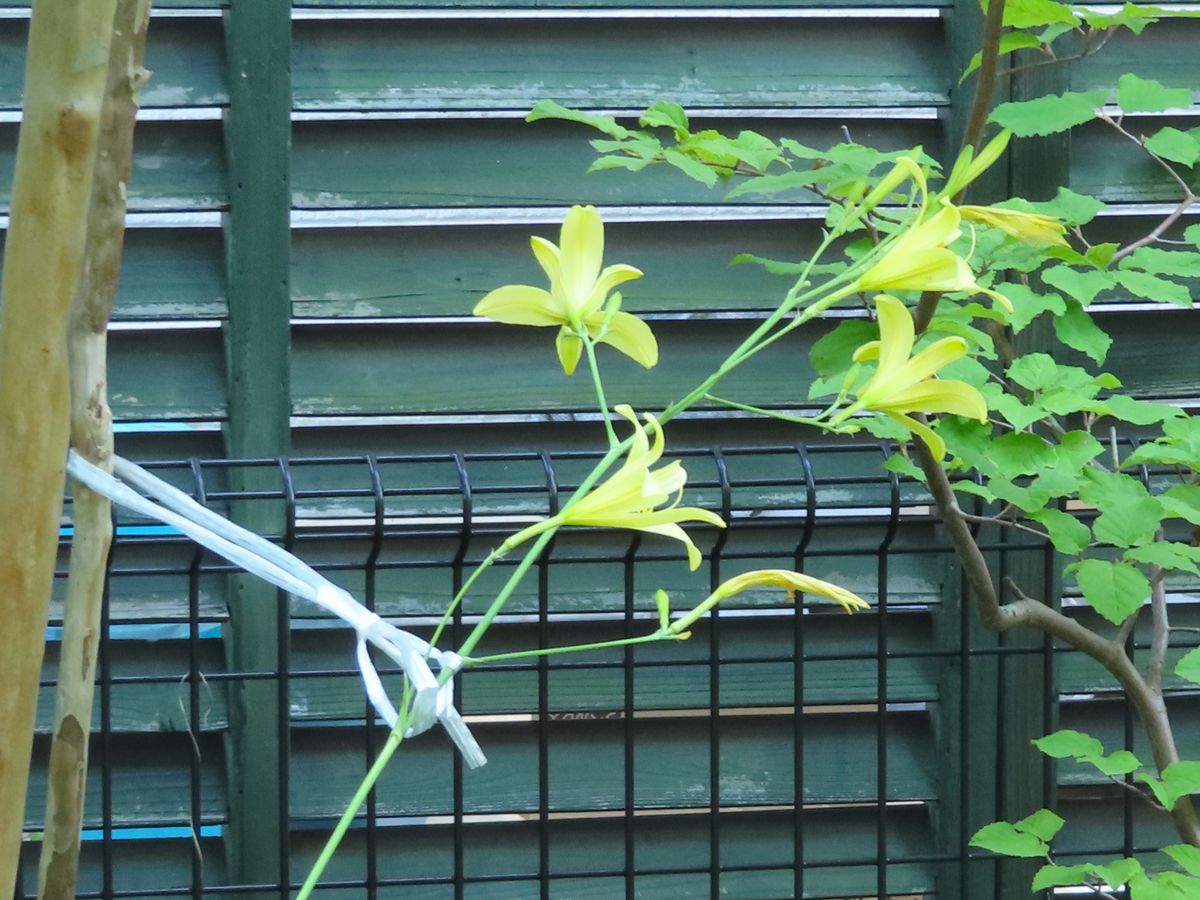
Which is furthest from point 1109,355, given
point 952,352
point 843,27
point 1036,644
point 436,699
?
point 436,699

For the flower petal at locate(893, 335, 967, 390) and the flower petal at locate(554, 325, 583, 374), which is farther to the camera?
the flower petal at locate(554, 325, 583, 374)

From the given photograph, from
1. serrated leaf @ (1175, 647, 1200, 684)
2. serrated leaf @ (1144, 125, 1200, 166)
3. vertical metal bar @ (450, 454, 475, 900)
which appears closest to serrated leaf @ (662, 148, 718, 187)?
vertical metal bar @ (450, 454, 475, 900)

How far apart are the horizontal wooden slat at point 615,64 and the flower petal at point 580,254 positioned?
1.88m

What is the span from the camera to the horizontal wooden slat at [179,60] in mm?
2553

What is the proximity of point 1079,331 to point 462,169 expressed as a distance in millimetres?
1225

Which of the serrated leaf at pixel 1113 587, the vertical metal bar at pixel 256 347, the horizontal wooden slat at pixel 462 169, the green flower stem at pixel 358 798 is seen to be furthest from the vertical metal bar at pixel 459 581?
the green flower stem at pixel 358 798

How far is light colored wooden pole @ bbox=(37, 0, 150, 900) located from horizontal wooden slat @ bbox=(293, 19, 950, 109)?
Answer: 1765 millimetres

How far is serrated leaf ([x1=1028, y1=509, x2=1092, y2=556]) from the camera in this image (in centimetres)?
191

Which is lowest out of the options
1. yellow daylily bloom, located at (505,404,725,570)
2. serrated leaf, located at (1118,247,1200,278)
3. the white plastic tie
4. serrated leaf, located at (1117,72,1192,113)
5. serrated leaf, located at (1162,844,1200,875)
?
serrated leaf, located at (1162,844,1200,875)

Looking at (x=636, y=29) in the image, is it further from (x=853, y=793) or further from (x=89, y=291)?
(x=89, y=291)

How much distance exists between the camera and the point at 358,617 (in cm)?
71

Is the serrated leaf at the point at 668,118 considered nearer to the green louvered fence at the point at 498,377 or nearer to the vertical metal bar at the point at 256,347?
the green louvered fence at the point at 498,377

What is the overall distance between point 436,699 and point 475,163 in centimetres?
212

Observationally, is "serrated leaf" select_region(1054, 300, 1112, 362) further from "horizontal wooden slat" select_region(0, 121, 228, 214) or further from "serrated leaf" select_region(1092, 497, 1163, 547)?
"horizontal wooden slat" select_region(0, 121, 228, 214)
